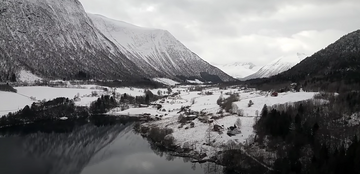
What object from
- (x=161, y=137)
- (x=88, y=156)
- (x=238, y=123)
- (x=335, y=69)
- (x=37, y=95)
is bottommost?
(x=88, y=156)

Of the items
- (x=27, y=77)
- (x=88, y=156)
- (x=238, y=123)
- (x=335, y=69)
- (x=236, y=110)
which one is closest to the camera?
(x=88, y=156)

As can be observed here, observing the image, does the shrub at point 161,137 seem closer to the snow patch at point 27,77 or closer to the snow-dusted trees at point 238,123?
the snow-dusted trees at point 238,123

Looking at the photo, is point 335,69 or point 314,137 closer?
point 314,137

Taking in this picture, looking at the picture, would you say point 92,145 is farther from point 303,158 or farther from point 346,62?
point 346,62

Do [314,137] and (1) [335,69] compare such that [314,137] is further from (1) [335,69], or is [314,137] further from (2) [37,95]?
(2) [37,95]

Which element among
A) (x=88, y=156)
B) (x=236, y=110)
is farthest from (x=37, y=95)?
(x=236, y=110)

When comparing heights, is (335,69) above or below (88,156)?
above

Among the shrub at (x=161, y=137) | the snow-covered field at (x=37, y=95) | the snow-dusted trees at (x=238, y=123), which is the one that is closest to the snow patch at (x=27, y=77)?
the snow-covered field at (x=37, y=95)

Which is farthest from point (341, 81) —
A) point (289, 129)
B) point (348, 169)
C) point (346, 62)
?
point (348, 169)

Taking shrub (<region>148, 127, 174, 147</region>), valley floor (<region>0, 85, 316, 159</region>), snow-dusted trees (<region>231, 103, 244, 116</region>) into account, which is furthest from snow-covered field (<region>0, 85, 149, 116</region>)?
snow-dusted trees (<region>231, 103, 244, 116</region>)

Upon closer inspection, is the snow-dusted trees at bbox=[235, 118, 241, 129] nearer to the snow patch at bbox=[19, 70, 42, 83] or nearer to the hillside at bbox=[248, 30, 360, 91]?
the hillside at bbox=[248, 30, 360, 91]
